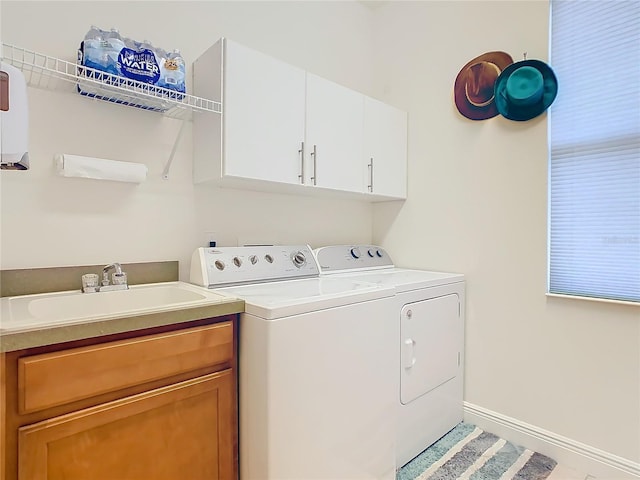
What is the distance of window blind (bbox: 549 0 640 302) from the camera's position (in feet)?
5.45

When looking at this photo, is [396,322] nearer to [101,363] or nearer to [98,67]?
[101,363]

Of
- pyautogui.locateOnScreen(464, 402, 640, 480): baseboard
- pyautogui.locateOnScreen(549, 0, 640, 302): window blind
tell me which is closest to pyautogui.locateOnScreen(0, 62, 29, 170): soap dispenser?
pyautogui.locateOnScreen(549, 0, 640, 302): window blind

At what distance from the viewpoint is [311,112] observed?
1.93 meters

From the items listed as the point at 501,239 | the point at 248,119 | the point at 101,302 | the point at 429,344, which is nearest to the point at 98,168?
the point at 101,302

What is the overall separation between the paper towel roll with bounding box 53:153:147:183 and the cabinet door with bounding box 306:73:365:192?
0.81 metres

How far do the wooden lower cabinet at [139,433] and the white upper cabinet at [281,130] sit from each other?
80cm

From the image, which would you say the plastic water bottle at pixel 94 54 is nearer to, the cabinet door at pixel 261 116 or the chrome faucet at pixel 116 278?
the cabinet door at pixel 261 116

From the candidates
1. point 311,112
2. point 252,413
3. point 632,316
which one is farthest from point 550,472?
point 311,112

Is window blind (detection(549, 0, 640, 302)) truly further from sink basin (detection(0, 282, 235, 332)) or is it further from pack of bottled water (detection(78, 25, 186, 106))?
pack of bottled water (detection(78, 25, 186, 106))

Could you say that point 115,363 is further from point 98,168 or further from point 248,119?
point 248,119

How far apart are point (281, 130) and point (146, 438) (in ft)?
4.54

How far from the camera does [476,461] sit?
1820mm

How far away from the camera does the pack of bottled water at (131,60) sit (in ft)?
4.41

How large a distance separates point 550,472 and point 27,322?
223cm
